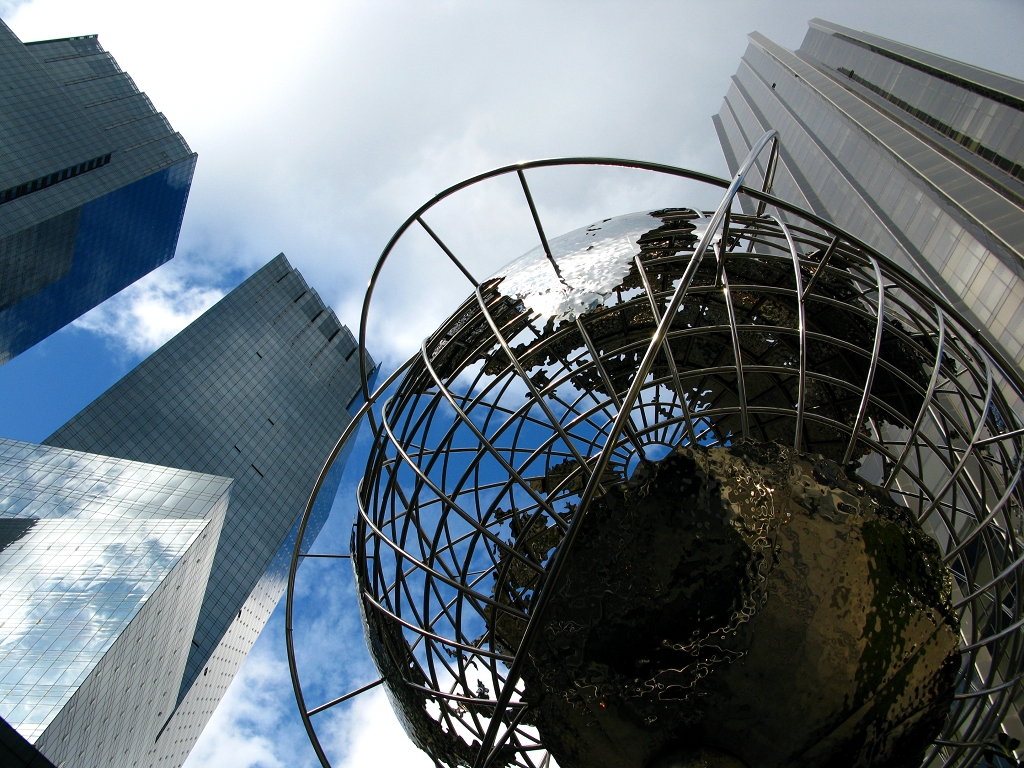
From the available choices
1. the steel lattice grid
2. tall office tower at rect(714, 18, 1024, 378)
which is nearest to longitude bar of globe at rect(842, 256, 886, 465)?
the steel lattice grid

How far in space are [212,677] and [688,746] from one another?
5404 cm

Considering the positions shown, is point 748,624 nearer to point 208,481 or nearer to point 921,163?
point 921,163

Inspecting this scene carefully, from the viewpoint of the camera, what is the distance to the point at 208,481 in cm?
3994

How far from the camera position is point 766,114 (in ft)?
122

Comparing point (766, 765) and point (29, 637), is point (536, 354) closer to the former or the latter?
point (766, 765)

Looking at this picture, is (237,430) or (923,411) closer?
(923,411)

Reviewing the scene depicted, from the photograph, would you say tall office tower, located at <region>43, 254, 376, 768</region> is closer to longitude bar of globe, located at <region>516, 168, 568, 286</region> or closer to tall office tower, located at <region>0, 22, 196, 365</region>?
tall office tower, located at <region>0, 22, 196, 365</region>

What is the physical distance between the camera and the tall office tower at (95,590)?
24.8m

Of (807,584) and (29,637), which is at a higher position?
(29,637)

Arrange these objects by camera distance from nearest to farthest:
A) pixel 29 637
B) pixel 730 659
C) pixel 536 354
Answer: pixel 730 659
pixel 536 354
pixel 29 637

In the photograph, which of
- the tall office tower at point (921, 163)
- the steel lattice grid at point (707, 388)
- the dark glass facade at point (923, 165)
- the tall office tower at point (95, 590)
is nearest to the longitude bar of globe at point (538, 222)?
the steel lattice grid at point (707, 388)

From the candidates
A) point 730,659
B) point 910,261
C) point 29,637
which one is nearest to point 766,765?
point 730,659

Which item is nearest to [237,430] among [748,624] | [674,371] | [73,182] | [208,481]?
[208,481]

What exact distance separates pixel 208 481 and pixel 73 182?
3120 centimetres
